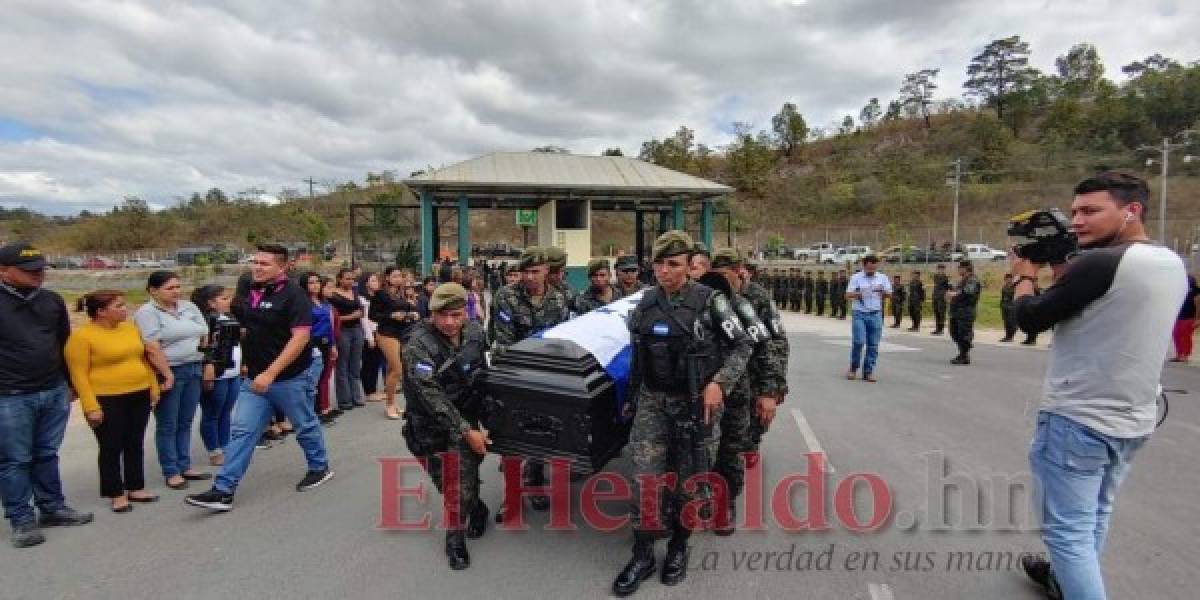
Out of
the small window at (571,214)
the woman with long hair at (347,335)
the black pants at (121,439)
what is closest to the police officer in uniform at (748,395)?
the black pants at (121,439)

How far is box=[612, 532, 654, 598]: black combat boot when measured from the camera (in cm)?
270

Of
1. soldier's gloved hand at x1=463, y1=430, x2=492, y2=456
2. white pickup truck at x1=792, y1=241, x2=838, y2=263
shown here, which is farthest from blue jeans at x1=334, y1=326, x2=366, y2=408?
white pickup truck at x1=792, y1=241, x2=838, y2=263

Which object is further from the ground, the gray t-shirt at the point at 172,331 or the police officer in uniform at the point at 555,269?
the police officer in uniform at the point at 555,269

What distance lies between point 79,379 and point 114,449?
1.67 feet

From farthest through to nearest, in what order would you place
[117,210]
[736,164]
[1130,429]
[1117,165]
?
[736,164]
[117,210]
[1117,165]
[1130,429]

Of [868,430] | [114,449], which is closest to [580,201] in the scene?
[868,430]

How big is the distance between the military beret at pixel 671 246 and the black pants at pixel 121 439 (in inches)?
133

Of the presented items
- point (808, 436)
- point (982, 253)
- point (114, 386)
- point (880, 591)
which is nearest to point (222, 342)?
point (114, 386)

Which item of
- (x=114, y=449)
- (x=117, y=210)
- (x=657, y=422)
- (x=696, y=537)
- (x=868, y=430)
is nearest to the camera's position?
(x=657, y=422)

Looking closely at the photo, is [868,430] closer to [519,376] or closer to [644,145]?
[519,376]

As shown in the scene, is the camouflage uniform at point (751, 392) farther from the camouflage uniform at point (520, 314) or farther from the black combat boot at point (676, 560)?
the camouflage uniform at point (520, 314)

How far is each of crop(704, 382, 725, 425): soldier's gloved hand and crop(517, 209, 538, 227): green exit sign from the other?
20.3m

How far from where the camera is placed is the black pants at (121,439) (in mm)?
3605

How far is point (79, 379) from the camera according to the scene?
3.45 metres
